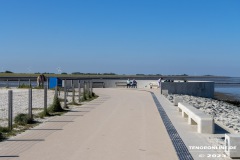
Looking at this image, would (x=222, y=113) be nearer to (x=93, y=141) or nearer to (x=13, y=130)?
(x=13, y=130)

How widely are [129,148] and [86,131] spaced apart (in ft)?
8.60

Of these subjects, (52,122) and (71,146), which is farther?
(52,122)

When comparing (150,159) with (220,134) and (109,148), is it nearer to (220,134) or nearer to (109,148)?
(109,148)

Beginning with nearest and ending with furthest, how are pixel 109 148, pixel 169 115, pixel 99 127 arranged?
1. pixel 109 148
2. pixel 99 127
3. pixel 169 115

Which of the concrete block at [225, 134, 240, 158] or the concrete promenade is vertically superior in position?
the concrete block at [225, 134, 240, 158]

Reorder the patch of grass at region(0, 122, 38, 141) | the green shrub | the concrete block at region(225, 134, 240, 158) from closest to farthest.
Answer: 1. the concrete block at region(225, 134, 240, 158)
2. the patch of grass at region(0, 122, 38, 141)
3. the green shrub

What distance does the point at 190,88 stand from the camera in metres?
36.8

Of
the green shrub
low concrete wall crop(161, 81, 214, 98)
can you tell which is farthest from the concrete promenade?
low concrete wall crop(161, 81, 214, 98)

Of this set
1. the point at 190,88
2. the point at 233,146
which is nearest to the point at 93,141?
the point at 233,146

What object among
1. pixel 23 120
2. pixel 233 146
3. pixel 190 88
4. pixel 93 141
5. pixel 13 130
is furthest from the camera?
pixel 190 88

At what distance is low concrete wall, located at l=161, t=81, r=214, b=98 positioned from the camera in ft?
116

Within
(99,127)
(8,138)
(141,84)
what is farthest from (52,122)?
(141,84)

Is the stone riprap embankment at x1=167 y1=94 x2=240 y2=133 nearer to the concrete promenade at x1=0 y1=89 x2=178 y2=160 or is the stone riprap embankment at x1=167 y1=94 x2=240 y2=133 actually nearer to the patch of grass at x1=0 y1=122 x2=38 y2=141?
the concrete promenade at x1=0 y1=89 x2=178 y2=160

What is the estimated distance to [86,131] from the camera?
11.3 metres
